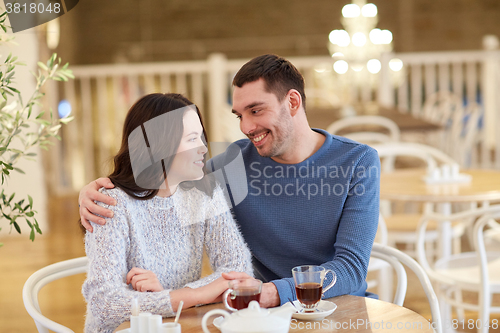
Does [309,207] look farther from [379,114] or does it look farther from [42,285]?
[379,114]

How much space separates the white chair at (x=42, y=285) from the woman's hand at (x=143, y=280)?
0.16m

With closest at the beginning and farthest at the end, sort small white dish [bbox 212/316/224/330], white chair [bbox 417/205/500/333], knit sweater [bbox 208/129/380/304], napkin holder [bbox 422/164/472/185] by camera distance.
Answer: small white dish [bbox 212/316/224/330], knit sweater [bbox 208/129/380/304], white chair [bbox 417/205/500/333], napkin holder [bbox 422/164/472/185]

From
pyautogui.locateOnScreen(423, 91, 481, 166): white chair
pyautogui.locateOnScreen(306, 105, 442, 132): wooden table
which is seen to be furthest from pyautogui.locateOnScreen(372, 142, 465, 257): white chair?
pyautogui.locateOnScreen(423, 91, 481, 166): white chair

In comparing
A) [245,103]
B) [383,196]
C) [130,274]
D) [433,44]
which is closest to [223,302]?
[130,274]

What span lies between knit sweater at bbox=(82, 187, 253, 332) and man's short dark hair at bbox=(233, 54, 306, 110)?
0.29 metres

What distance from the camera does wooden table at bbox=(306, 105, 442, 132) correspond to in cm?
349

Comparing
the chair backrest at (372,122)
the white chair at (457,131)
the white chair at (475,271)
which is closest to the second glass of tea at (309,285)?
the white chair at (475,271)

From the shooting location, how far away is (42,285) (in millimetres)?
1288

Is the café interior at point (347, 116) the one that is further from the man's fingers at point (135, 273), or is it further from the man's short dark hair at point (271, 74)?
the man's short dark hair at point (271, 74)

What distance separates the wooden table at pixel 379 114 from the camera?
349 cm

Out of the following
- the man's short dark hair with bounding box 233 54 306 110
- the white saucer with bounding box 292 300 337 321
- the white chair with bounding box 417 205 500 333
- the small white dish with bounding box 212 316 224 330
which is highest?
the man's short dark hair with bounding box 233 54 306 110

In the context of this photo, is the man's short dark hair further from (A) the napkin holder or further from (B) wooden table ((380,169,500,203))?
(A) the napkin holder

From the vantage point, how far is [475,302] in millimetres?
2467

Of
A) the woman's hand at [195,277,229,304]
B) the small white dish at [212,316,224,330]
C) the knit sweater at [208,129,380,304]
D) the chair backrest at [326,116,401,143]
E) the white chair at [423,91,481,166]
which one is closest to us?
the small white dish at [212,316,224,330]
